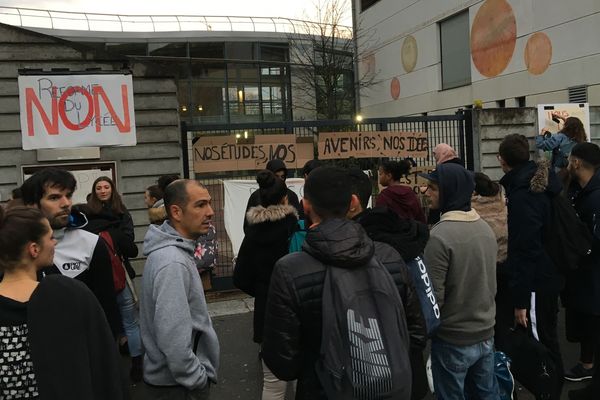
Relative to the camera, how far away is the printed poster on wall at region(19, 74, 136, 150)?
678 cm

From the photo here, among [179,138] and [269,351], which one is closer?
[269,351]

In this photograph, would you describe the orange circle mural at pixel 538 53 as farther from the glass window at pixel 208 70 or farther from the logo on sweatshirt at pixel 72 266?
the logo on sweatshirt at pixel 72 266

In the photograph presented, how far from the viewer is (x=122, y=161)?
7.34 m

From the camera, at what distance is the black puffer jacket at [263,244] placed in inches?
155

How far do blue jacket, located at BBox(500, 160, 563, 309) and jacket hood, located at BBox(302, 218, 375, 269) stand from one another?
2.23 m

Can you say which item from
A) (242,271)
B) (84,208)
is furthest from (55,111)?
(242,271)

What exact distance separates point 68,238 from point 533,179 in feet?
10.6

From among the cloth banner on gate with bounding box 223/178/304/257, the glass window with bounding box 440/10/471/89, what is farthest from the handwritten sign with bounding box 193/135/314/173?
the glass window with bounding box 440/10/471/89

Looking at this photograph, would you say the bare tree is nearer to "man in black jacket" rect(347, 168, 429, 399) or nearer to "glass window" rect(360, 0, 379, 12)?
"glass window" rect(360, 0, 379, 12)

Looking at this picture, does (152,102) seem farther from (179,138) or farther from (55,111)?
(55,111)

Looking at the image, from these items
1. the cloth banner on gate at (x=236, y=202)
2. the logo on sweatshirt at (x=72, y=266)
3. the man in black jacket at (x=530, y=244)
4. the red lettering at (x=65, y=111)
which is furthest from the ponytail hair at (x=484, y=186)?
the red lettering at (x=65, y=111)

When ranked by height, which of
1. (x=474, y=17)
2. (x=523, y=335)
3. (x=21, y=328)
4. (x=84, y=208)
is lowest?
(x=523, y=335)

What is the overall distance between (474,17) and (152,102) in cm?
1732

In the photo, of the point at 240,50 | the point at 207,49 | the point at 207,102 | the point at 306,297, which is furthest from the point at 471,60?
the point at 306,297
